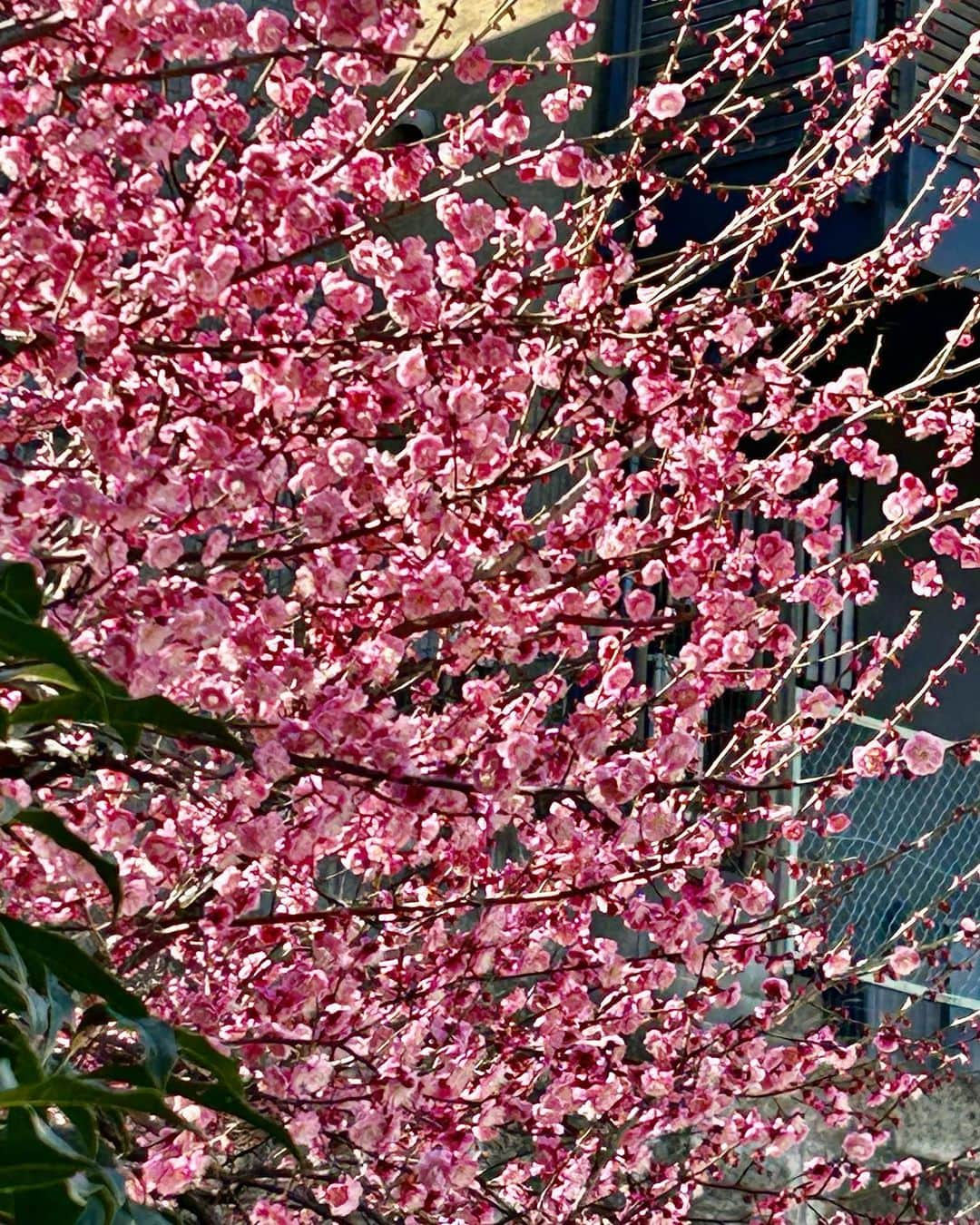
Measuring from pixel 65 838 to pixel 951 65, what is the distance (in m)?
8.18

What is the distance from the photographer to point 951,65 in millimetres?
9258

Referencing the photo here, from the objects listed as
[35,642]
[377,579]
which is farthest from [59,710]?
[377,579]

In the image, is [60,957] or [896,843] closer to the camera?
[60,957]

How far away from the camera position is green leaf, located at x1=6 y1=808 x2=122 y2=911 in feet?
7.20

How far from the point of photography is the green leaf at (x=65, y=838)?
219cm

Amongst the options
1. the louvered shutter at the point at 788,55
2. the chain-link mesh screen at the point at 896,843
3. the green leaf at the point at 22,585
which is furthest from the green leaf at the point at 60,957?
the louvered shutter at the point at 788,55

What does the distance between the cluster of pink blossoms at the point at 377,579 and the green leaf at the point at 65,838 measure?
716mm

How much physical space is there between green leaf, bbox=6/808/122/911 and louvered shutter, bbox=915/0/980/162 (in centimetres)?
742

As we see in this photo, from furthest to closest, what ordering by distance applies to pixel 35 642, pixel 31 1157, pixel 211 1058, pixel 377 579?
pixel 377 579, pixel 211 1058, pixel 35 642, pixel 31 1157

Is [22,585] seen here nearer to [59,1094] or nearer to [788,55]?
[59,1094]

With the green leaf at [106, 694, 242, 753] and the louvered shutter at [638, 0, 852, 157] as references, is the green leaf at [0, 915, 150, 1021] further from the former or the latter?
the louvered shutter at [638, 0, 852, 157]

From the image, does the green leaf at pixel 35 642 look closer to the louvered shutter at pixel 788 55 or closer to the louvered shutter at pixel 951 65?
the louvered shutter at pixel 788 55

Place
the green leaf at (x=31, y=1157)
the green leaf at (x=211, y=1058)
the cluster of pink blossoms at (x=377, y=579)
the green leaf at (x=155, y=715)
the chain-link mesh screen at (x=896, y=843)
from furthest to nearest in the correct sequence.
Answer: the chain-link mesh screen at (x=896, y=843), the cluster of pink blossoms at (x=377, y=579), the green leaf at (x=155, y=715), the green leaf at (x=211, y=1058), the green leaf at (x=31, y=1157)

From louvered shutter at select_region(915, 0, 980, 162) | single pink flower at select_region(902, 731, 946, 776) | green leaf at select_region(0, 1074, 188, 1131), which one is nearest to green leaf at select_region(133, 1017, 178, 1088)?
green leaf at select_region(0, 1074, 188, 1131)
